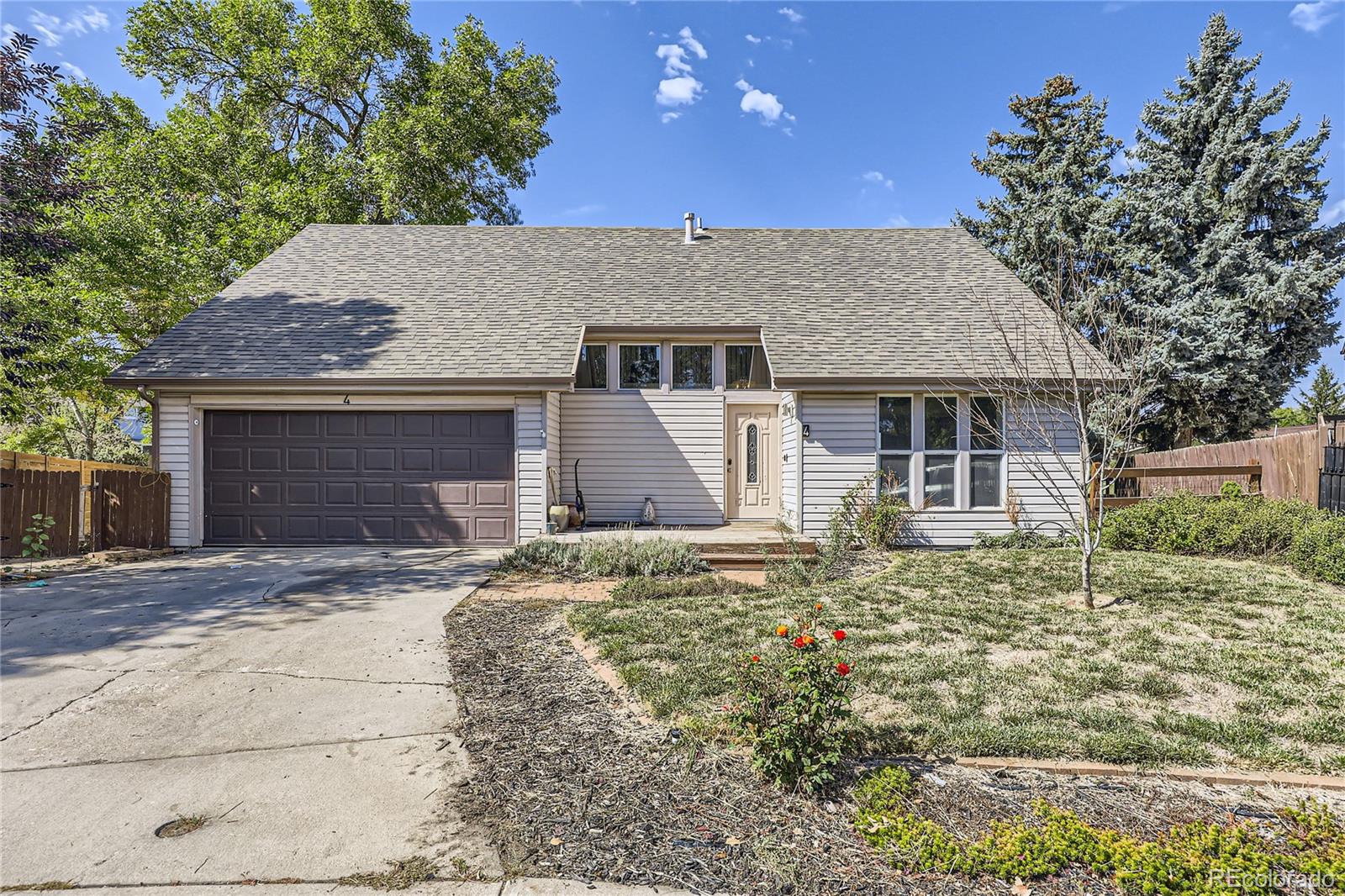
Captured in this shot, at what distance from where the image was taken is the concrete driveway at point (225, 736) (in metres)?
2.62

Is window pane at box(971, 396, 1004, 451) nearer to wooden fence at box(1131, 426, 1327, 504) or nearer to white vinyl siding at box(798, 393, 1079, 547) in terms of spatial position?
white vinyl siding at box(798, 393, 1079, 547)

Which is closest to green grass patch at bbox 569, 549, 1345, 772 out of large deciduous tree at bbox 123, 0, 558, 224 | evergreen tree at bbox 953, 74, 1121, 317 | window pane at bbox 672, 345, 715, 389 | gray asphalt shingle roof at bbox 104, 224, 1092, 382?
gray asphalt shingle roof at bbox 104, 224, 1092, 382

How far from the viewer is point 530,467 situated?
10.6 m

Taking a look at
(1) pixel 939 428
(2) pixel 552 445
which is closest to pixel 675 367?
(2) pixel 552 445

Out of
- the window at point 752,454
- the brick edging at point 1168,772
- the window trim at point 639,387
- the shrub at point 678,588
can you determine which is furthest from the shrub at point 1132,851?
the window trim at point 639,387

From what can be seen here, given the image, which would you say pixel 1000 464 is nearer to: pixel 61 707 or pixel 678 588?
pixel 678 588

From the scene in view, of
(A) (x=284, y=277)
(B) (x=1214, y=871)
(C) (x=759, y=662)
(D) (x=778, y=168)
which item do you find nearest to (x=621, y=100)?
(D) (x=778, y=168)

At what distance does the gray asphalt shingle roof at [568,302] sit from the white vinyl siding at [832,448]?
1.86ft

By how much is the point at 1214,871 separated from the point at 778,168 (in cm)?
1723

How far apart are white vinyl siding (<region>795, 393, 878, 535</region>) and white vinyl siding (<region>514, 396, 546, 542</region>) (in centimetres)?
412

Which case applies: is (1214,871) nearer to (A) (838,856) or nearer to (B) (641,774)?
(A) (838,856)

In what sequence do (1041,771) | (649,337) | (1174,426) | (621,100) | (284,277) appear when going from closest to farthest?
1. (1041,771)
2. (649,337)
3. (284,277)
4. (621,100)
5. (1174,426)

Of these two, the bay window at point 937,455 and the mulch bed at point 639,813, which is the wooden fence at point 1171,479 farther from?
the mulch bed at point 639,813

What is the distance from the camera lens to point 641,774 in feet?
10.3
